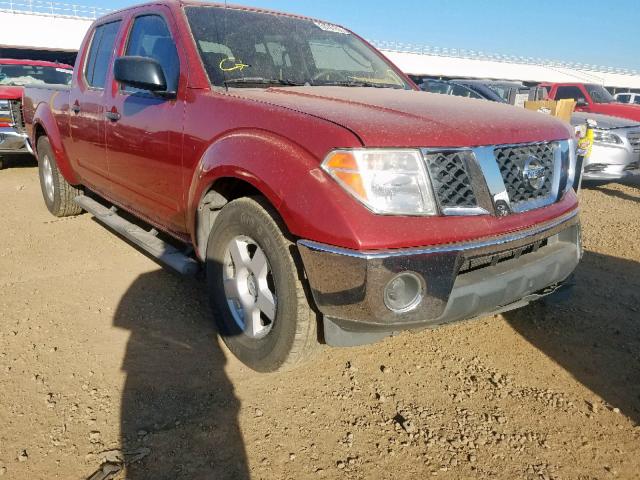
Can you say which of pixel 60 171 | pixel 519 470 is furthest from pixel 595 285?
pixel 60 171

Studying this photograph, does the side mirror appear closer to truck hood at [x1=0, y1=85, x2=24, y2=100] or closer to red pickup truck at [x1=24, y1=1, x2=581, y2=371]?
red pickup truck at [x1=24, y1=1, x2=581, y2=371]

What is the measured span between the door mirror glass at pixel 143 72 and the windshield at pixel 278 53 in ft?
0.88

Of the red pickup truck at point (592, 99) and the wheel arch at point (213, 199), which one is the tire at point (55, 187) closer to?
the wheel arch at point (213, 199)

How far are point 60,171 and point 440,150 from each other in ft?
13.7

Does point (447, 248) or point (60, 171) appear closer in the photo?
point (447, 248)

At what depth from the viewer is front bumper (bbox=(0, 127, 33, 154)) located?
25.5 feet

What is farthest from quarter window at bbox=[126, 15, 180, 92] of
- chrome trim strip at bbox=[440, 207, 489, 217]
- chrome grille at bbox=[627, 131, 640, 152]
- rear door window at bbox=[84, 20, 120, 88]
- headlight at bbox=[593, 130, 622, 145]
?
chrome grille at bbox=[627, 131, 640, 152]

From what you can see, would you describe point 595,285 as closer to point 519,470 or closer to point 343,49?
point 519,470

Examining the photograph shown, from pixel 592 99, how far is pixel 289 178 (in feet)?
35.3

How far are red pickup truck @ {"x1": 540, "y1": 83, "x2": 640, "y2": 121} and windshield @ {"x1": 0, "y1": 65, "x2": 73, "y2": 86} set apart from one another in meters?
10.0

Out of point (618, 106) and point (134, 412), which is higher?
point (618, 106)

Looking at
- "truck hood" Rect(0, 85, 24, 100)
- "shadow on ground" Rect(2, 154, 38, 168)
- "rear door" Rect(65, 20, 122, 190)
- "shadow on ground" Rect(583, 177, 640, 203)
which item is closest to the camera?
"rear door" Rect(65, 20, 122, 190)

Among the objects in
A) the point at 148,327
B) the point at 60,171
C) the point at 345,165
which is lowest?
the point at 148,327

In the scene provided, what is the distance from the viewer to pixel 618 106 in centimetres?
1021
